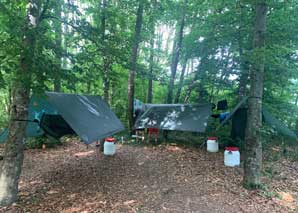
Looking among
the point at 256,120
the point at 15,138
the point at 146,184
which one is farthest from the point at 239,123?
the point at 15,138

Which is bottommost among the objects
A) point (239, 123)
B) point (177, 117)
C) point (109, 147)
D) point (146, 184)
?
point (146, 184)

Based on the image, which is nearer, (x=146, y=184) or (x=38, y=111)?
(x=146, y=184)

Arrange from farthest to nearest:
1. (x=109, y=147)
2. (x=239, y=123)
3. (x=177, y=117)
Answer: (x=177, y=117) → (x=239, y=123) → (x=109, y=147)

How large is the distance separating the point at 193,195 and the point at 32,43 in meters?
3.94

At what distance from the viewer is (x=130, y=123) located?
9.29m

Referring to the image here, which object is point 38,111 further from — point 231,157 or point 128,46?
point 231,157

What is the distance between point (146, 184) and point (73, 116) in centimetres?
218

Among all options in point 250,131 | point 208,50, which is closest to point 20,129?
point 250,131

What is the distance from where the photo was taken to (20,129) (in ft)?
13.2

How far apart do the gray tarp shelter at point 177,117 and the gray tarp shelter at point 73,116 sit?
64.9 inches

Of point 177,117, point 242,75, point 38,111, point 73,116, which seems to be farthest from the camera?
point 242,75

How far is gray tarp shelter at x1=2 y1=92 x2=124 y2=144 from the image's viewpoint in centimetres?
499

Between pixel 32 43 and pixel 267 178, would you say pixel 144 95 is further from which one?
pixel 32 43

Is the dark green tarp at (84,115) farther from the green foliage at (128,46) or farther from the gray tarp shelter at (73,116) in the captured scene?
the green foliage at (128,46)
